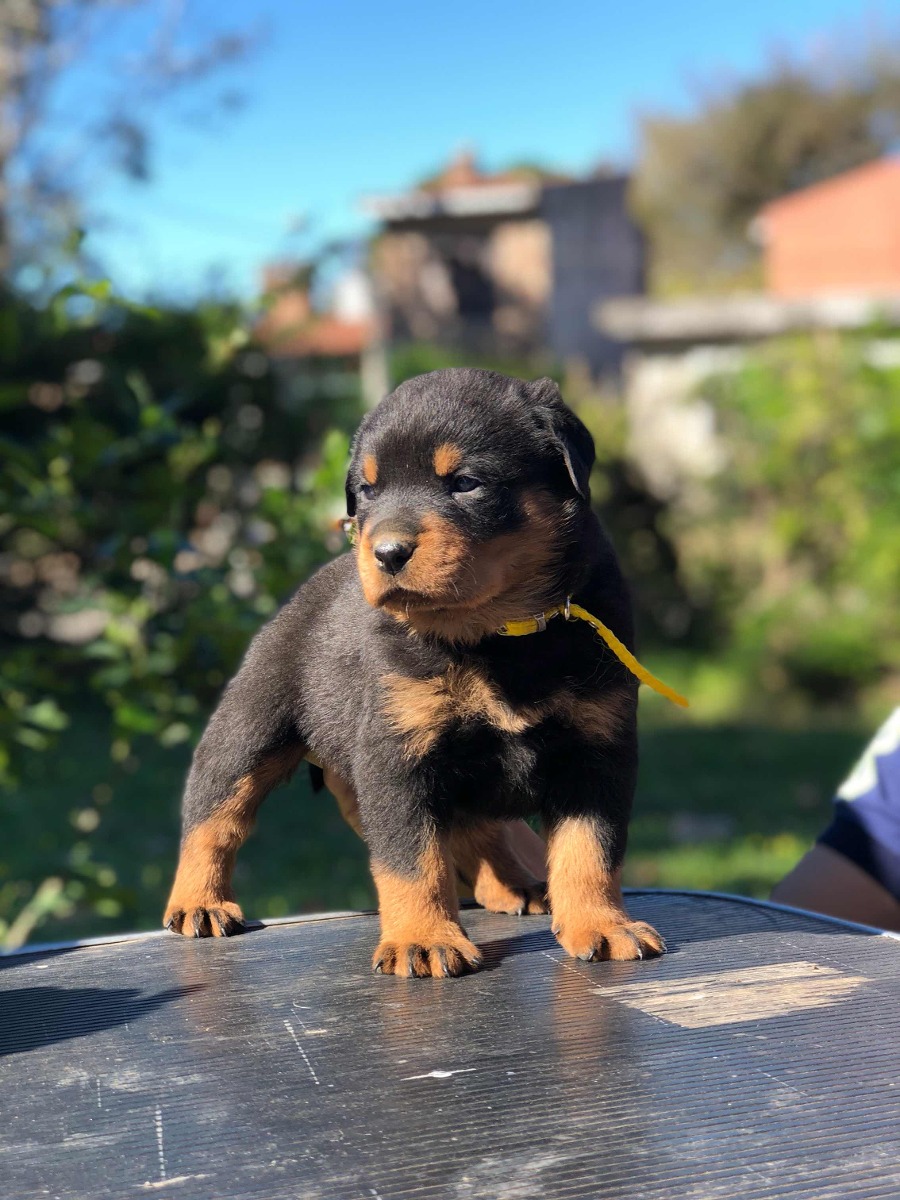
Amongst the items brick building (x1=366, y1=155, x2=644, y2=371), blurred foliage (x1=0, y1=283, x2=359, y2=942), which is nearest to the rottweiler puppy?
blurred foliage (x1=0, y1=283, x2=359, y2=942)

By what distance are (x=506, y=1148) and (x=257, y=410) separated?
9.19 metres

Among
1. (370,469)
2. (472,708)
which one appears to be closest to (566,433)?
(370,469)

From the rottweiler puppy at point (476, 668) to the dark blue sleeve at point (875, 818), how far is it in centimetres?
137

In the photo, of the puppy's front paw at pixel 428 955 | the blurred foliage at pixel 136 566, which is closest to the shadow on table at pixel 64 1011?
the puppy's front paw at pixel 428 955

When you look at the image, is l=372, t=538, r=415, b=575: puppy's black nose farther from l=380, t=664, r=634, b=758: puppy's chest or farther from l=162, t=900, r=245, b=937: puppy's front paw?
l=162, t=900, r=245, b=937: puppy's front paw

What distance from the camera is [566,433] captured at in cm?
219

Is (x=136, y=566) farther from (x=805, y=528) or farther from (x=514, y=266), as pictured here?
(x=514, y=266)

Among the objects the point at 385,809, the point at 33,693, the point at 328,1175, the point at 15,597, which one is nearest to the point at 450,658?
the point at 385,809

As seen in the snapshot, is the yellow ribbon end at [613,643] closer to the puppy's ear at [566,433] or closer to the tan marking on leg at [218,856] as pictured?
the puppy's ear at [566,433]

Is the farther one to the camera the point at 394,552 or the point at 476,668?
the point at 476,668

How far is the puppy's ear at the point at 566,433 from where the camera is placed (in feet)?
7.07

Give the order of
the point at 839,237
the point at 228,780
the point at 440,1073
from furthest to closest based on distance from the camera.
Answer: the point at 839,237 → the point at 228,780 → the point at 440,1073

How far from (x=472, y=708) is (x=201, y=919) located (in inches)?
30.4

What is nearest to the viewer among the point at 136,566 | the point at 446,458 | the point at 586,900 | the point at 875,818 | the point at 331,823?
the point at 446,458
